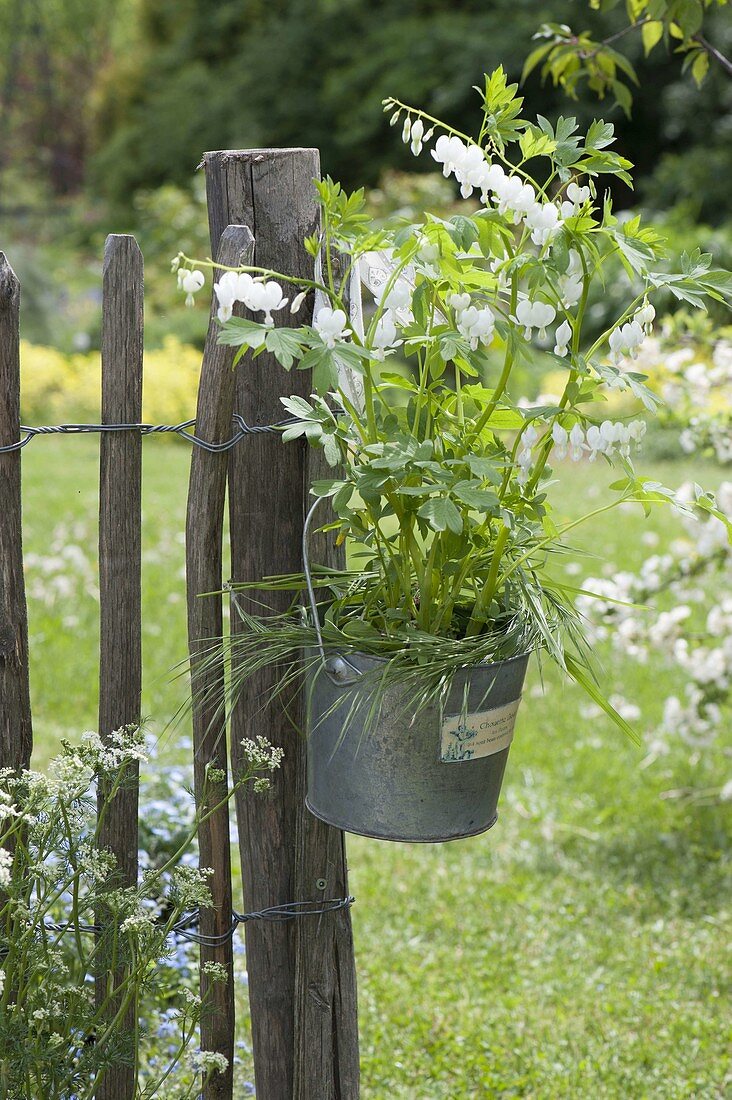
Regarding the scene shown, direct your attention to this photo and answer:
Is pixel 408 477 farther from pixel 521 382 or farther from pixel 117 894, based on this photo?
pixel 521 382

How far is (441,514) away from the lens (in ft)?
4.36

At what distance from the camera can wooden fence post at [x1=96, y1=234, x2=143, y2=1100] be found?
5.21 feet

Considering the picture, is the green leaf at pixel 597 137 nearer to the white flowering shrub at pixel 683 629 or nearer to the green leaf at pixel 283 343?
the green leaf at pixel 283 343

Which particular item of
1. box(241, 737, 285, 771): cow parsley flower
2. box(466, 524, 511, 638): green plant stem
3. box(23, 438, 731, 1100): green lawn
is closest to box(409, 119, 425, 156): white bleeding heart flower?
box(466, 524, 511, 638): green plant stem

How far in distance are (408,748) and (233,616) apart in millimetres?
393

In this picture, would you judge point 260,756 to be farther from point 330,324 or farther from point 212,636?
point 330,324

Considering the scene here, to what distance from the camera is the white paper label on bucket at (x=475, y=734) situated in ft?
4.87

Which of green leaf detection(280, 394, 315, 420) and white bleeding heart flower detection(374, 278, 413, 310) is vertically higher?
white bleeding heart flower detection(374, 278, 413, 310)

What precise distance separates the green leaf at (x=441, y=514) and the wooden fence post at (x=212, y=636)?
0.41m

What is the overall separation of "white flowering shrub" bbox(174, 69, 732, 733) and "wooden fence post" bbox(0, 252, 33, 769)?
0.28 metres

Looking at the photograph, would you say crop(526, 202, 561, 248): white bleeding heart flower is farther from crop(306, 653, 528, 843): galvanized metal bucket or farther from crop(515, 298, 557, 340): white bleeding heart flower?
crop(306, 653, 528, 843): galvanized metal bucket

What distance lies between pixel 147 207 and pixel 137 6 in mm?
9367

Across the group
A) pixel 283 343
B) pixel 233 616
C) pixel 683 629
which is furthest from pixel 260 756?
pixel 683 629

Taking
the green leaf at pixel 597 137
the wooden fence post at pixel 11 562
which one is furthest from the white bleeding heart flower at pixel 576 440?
the wooden fence post at pixel 11 562
